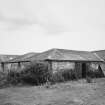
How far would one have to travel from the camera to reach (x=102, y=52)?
27.2m

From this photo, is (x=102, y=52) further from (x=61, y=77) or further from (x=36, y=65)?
(x=36, y=65)

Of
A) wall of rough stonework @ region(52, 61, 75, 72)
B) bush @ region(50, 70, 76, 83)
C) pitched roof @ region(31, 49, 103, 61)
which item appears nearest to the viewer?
bush @ region(50, 70, 76, 83)

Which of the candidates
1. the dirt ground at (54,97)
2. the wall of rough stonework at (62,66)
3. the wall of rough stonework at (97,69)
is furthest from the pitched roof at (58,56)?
the dirt ground at (54,97)

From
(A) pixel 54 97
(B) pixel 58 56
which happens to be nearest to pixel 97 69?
(B) pixel 58 56

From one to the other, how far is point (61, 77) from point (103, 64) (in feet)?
31.9

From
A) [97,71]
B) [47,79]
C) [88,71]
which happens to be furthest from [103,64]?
[47,79]

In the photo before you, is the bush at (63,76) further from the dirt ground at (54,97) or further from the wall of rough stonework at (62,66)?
the dirt ground at (54,97)

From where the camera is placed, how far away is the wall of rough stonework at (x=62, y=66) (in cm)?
1671

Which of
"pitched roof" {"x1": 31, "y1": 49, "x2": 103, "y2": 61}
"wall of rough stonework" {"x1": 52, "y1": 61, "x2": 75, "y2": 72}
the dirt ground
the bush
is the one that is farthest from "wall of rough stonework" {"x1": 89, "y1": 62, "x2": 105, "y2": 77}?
the dirt ground

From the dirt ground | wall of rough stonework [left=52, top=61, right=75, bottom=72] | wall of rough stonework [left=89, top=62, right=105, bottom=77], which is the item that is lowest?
the dirt ground

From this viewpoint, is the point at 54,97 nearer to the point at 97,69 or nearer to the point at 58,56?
the point at 58,56

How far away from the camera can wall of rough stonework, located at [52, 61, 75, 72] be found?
16.7 m

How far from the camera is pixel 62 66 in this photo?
17.4 metres

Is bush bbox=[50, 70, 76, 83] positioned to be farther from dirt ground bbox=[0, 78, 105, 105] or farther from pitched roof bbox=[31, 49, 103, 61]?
dirt ground bbox=[0, 78, 105, 105]
